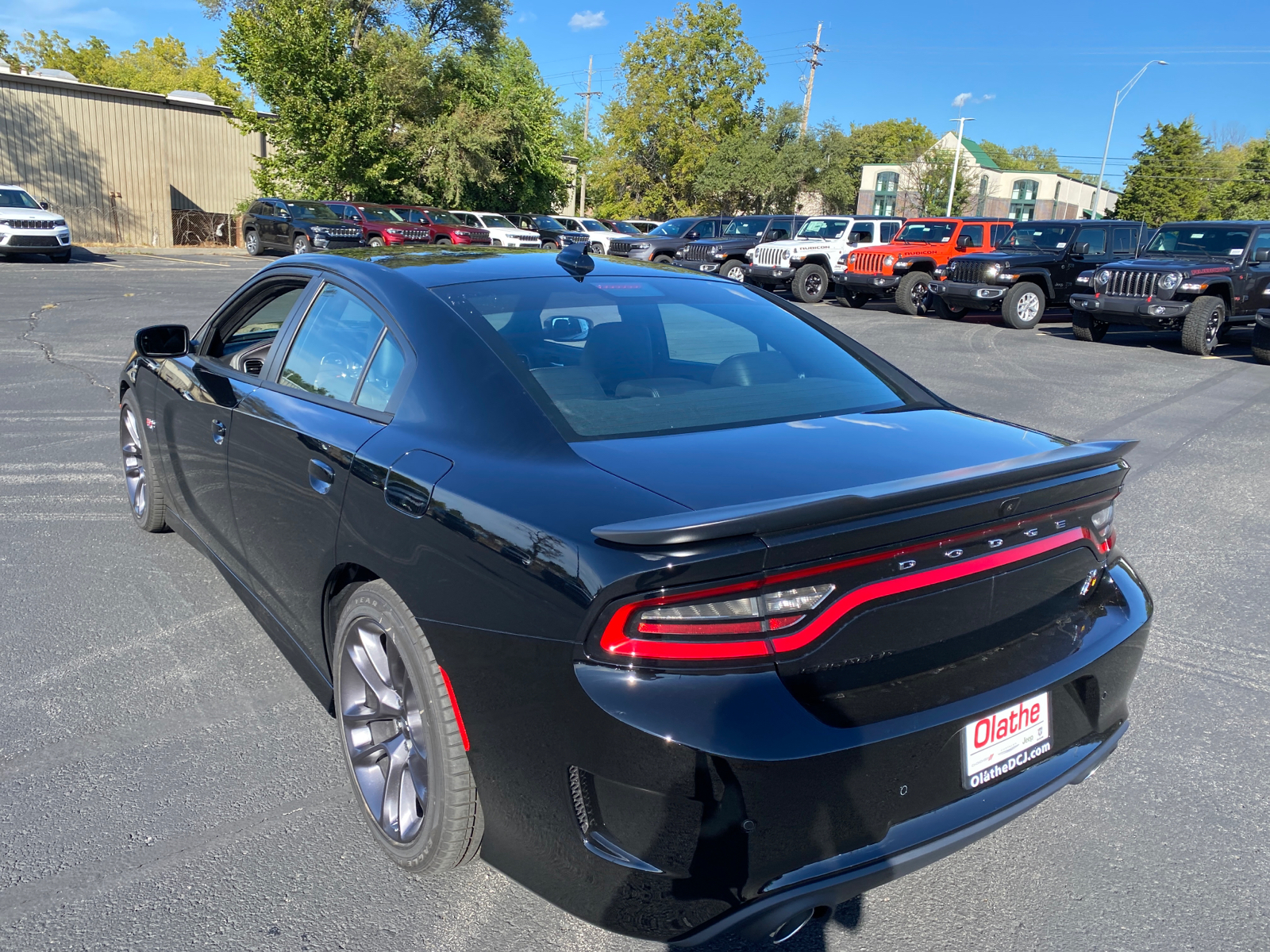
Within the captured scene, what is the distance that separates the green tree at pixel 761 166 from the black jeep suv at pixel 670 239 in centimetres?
2677

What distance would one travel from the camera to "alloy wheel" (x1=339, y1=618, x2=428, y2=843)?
7.73 ft

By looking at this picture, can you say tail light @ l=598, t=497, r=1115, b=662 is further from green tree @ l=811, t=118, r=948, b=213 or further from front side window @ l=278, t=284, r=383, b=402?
green tree @ l=811, t=118, r=948, b=213

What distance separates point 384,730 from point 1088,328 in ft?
51.5

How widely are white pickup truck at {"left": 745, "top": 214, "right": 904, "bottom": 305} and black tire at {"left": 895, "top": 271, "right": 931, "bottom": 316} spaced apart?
1.90m

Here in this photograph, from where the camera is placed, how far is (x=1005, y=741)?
6.80 ft

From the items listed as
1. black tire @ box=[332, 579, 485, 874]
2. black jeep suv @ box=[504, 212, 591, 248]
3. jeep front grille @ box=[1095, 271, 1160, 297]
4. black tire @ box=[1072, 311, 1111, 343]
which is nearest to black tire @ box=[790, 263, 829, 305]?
black tire @ box=[1072, 311, 1111, 343]

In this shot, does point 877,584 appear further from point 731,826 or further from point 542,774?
point 542,774

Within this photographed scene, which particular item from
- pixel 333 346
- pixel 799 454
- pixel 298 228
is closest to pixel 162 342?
pixel 333 346

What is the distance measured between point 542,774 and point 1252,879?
1.97 m

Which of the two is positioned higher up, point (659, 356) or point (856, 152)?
point (856, 152)

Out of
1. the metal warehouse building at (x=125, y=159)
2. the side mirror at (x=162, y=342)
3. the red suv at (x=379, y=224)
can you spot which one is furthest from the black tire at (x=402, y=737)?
the metal warehouse building at (x=125, y=159)

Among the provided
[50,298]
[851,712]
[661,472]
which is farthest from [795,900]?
[50,298]

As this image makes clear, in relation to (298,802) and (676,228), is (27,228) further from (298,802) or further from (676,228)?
(298,802)

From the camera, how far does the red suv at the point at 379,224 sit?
2517 cm
